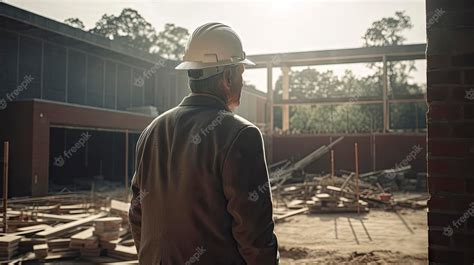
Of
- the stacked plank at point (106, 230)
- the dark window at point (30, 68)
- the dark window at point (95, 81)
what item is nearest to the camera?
the stacked plank at point (106, 230)

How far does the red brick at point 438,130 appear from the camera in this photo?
92.4 inches

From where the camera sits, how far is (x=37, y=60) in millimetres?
23250

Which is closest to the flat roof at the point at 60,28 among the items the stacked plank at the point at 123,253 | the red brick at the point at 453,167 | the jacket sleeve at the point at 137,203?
the stacked plank at the point at 123,253

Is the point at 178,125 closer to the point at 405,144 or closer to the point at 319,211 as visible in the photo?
the point at 319,211

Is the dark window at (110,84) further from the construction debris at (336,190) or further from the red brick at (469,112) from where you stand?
the red brick at (469,112)

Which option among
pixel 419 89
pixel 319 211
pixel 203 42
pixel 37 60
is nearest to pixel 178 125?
pixel 203 42

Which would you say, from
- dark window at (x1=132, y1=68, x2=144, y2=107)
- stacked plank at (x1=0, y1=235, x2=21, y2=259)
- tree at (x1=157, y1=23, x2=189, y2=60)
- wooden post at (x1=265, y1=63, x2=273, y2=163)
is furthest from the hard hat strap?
tree at (x1=157, y1=23, x2=189, y2=60)

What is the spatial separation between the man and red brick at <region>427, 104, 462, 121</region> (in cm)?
109

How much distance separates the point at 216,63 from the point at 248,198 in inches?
28.2

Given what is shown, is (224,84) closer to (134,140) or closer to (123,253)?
(123,253)

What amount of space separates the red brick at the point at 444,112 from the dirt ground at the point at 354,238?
5601mm

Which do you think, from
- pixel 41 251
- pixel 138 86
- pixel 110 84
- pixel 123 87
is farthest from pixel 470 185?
pixel 138 86

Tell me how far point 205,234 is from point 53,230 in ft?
24.0

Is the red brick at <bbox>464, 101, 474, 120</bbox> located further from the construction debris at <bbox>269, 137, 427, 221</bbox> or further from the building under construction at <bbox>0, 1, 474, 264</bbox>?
the construction debris at <bbox>269, 137, 427, 221</bbox>
